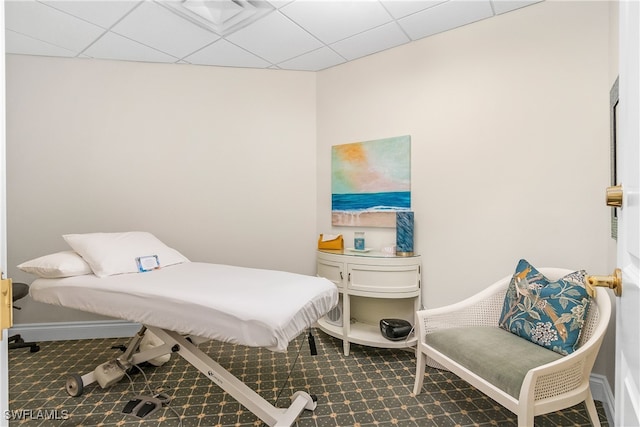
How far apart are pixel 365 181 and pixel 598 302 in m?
1.86

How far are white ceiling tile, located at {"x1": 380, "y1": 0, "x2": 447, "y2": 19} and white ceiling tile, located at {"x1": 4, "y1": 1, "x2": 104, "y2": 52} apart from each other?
2.25 meters

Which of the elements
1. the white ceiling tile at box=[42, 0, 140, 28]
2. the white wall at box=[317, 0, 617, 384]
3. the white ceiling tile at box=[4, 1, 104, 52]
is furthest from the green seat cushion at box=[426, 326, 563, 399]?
the white ceiling tile at box=[4, 1, 104, 52]

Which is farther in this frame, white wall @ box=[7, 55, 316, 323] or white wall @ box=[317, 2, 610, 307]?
white wall @ box=[7, 55, 316, 323]

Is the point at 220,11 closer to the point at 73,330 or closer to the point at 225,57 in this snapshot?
the point at 225,57

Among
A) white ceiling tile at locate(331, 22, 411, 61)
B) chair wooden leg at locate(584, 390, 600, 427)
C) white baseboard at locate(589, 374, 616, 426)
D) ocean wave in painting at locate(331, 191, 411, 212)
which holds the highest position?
white ceiling tile at locate(331, 22, 411, 61)

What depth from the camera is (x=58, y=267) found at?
2.03 metres

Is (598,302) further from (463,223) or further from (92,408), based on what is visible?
(92,408)

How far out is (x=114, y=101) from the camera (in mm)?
3094

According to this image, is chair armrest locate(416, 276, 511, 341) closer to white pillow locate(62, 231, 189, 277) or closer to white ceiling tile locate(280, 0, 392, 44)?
white pillow locate(62, 231, 189, 277)

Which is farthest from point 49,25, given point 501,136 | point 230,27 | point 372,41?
point 501,136

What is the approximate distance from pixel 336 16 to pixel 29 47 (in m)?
Answer: 2.66

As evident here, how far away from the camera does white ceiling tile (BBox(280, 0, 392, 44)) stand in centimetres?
229

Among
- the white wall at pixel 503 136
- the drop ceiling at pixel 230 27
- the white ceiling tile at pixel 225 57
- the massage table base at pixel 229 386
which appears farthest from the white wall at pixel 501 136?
the massage table base at pixel 229 386

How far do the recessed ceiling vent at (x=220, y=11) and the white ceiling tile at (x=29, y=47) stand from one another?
1322 mm
